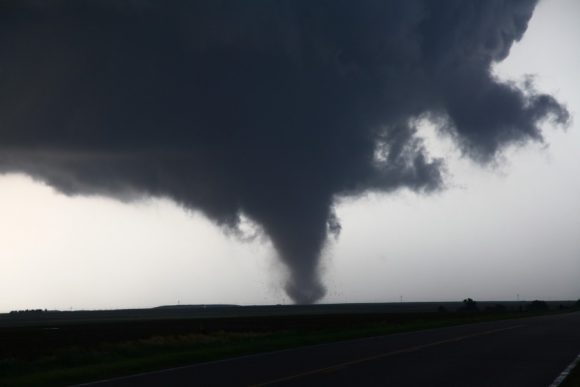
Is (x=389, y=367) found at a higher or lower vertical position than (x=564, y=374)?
higher

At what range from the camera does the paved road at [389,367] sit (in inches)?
658

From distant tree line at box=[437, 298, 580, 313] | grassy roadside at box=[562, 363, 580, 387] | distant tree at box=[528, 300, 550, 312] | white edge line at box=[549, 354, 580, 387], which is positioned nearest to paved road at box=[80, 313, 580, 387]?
white edge line at box=[549, 354, 580, 387]

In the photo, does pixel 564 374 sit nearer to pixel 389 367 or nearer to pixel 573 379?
pixel 573 379

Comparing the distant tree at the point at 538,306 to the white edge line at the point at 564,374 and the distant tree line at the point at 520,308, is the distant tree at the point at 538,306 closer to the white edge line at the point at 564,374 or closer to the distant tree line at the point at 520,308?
the distant tree line at the point at 520,308

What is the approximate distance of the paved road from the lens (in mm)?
16703

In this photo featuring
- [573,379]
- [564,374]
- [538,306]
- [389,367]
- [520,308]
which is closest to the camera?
[573,379]

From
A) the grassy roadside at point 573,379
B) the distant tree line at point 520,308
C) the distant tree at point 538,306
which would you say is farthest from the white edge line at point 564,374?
the distant tree at point 538,306

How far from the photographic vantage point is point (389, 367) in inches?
784

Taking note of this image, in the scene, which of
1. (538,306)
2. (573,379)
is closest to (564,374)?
(573,379)

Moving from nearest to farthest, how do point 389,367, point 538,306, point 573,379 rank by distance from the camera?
point 573,379 < point 389,367 < point 538,306

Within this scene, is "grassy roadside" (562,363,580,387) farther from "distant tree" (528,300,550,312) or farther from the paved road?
"distant tree" (528,300,550,312)

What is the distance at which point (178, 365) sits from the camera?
21.8 meters

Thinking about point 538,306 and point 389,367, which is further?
point 538,306

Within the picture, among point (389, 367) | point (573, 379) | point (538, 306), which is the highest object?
point (538, 306)
